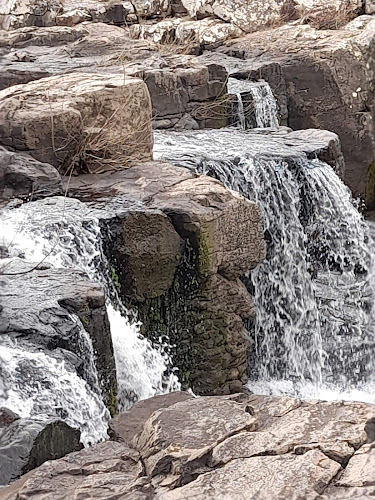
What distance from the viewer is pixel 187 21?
1249cm

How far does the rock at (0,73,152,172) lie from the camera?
6.62m

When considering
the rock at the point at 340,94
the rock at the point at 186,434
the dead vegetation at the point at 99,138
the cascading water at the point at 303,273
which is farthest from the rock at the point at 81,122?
the rock at the point at 186,434

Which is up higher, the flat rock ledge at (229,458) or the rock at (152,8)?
the rock at (152,8)

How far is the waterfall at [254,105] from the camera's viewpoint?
A: 31.2ft

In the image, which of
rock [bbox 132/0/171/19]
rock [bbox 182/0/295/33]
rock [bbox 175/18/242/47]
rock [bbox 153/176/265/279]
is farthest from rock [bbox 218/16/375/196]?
rock [bbox 153/176/265/279]

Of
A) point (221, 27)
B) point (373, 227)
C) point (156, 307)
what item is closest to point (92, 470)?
point (156, 307)

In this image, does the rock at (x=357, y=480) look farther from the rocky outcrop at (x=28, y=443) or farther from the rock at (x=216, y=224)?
the rock at (x=216, y=224)

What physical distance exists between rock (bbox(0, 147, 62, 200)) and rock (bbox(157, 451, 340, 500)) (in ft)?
12.6

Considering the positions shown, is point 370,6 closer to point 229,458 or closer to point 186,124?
point 186,124

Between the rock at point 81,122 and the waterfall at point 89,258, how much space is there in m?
0.86

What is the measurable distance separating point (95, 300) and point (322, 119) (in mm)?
6260

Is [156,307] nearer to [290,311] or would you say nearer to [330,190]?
[290,311]

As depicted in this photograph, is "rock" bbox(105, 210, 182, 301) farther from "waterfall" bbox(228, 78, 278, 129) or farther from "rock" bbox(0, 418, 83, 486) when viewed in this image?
"waterfall" bbox(228, 78, 278, 129)

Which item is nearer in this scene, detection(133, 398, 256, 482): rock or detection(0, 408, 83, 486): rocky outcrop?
detection(133, 398, 256, 482): rock
